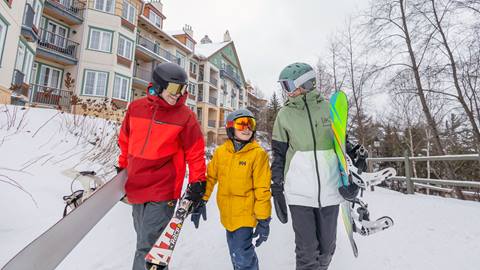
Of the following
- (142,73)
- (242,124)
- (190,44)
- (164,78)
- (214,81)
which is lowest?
(242,124)

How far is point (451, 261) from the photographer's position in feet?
8.48

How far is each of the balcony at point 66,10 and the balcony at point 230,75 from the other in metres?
18.3

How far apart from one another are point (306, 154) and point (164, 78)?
1347mm

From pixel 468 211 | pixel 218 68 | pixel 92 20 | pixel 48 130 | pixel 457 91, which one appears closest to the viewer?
pixel 468 211

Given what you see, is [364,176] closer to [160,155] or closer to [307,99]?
[307,99]

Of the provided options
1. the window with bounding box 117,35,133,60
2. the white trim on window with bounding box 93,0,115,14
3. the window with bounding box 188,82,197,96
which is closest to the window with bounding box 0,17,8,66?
the window with bounding box 117,35,133,60

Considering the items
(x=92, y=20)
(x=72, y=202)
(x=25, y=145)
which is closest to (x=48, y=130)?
(x=25, y=145)

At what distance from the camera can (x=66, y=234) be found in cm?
158

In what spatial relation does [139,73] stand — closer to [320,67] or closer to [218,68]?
[218,68]

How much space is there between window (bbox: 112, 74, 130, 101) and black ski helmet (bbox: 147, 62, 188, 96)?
1711 cm

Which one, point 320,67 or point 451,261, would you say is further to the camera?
point 320,67

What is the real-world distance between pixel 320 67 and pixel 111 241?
2044 centimetres

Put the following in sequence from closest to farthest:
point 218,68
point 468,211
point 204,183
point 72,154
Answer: point 204,183
point 468,211
point 72,154
point 218,68

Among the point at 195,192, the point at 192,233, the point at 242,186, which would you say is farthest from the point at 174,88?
the point at 192,233
